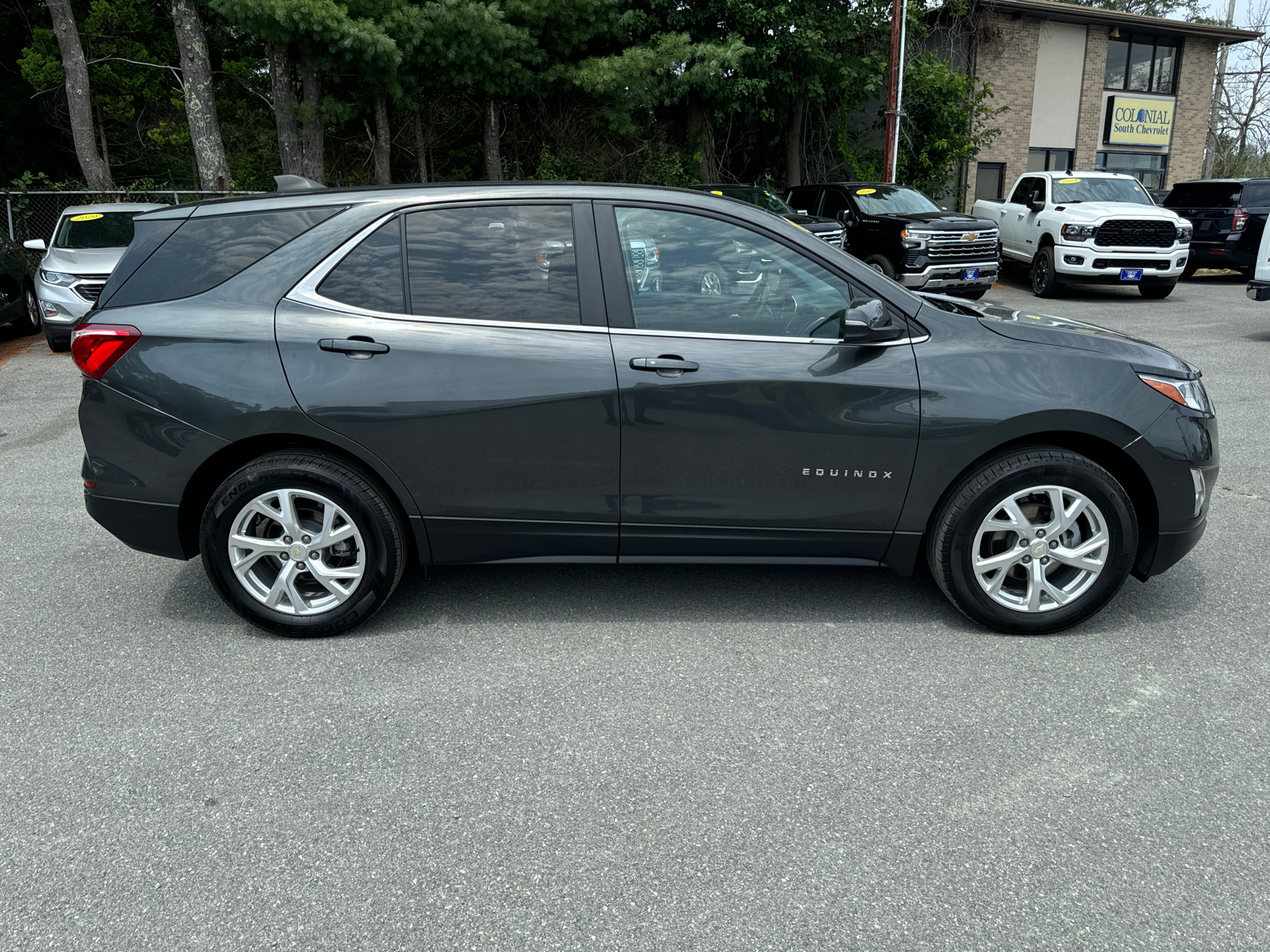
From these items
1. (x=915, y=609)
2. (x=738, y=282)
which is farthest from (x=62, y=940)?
(x=915, y=609)

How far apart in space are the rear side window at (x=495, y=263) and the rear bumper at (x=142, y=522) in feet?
4.26

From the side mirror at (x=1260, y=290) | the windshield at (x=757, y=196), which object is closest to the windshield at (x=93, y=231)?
the windshield at (x=757, y=196)

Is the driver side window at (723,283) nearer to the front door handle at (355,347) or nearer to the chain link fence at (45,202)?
the front door handle at (355,347)

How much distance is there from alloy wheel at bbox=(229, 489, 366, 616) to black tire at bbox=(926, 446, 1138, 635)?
91.8 inches

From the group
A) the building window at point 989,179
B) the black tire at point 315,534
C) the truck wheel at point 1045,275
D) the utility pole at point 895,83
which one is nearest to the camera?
the black tire at point 315,534

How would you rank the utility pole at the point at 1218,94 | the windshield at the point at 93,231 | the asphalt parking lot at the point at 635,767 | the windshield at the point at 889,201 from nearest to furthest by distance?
the asphalt parking lot at the point at 635,767 → the windshield at the point at 93,231 → the windshield at the point at 889,201 → the utility pole at the point at 1218,94

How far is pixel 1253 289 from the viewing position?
1162cm

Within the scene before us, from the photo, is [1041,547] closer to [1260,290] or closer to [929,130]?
[1260,290]

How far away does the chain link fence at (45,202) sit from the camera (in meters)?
17.9

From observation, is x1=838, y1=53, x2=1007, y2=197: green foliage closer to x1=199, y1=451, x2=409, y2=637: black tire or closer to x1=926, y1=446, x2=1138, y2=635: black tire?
x1=926, y1=446, x2=1138, y2=635: black tire

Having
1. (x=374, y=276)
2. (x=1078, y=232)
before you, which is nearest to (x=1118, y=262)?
(x=1078, y=232)

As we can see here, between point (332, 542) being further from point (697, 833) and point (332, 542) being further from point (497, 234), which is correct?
point (697, 833)

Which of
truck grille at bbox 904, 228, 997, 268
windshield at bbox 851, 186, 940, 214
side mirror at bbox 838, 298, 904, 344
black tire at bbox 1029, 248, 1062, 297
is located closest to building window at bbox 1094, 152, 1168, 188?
black tire at bbox 1029, 248, 1062, 297

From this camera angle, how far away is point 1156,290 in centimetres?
1753
